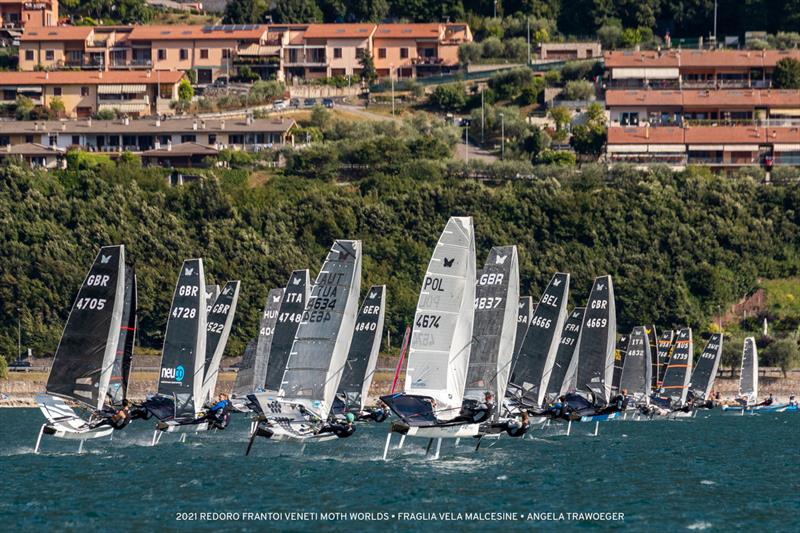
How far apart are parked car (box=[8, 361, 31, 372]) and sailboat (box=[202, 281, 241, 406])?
20626mm

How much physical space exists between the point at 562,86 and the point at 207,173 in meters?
36.8

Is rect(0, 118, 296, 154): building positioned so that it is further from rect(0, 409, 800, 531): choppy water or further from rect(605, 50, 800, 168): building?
rect(0, 409, 800, 531): choppy water

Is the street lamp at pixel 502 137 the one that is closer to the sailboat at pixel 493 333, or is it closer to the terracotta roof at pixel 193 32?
the terracotta roof at pixel 193 32

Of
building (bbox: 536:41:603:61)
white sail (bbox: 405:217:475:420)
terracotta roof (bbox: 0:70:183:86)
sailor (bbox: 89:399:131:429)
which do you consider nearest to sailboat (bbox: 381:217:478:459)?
white sail (bbox: 405:217:475:420)

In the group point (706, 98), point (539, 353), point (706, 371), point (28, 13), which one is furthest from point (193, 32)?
point (539, 353)

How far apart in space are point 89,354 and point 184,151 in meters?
61.4

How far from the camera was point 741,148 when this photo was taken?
111 m

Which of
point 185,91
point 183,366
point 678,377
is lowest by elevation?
point 678,377

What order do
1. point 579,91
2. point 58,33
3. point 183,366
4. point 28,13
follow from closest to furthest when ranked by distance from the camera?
point 183,366
point 579,91
point 58,33
point 28,13

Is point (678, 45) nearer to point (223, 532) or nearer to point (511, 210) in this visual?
point (511, 210)

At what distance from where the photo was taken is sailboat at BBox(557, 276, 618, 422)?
6303 cm

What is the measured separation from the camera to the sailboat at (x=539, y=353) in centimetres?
5781

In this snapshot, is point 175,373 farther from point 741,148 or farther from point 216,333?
point 741,148

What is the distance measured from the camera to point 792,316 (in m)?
89.1
